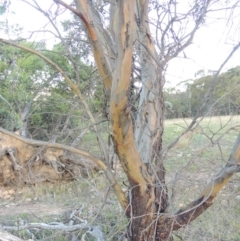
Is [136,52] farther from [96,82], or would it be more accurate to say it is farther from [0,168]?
[0,168]

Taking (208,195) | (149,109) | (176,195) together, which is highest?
(149,109)

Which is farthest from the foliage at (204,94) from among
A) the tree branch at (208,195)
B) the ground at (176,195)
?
the tree branch at (208,195)

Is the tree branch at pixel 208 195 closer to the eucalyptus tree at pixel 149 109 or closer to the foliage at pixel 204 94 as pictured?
the eucalyptus tree at pixel 149 109

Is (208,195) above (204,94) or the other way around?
the other way around

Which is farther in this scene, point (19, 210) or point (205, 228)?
point (19, 210)

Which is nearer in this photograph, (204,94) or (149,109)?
(149,109)

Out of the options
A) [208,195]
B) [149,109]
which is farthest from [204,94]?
[208,195]

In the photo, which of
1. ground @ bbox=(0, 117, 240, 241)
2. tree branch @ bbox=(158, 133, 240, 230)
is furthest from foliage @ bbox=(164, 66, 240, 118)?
tree branch @ bbox=(158, 133, 240, 230)

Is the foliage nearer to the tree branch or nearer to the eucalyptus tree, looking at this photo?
the eucalyptus tree

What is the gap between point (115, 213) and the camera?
13.6 feet

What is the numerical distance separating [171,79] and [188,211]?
117 cm

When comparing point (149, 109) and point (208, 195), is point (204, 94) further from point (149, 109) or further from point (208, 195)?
point (208, 195)

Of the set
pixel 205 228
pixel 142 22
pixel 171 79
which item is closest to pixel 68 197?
pixel 205 228

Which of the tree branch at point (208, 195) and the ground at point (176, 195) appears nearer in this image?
the tree branch at point (208, 195)
